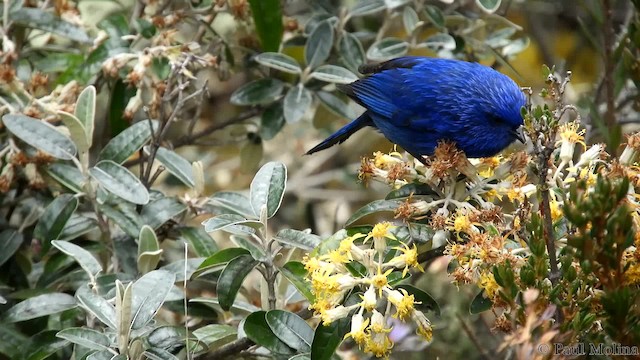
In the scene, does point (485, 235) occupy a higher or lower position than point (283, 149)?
higher

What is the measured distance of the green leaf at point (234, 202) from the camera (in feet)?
10.0

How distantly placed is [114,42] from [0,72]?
21.0 inches

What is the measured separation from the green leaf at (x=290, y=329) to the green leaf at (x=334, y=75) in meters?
1.33

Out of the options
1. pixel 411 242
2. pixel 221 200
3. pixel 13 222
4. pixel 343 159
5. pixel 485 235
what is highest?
pixel 485 235

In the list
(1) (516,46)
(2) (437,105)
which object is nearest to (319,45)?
(2) (437,105)

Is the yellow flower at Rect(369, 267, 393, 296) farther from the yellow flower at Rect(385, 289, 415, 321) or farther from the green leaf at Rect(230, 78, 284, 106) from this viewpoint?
the green leaf at Rect(230, 78, 284, 106)

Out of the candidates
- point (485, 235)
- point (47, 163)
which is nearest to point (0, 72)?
point (47, 163)

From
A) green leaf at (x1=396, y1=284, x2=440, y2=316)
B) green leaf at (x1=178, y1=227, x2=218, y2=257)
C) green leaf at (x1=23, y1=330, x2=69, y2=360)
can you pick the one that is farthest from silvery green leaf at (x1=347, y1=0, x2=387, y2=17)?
green leaf at (x1=23, y1=330, x2=69, y2=360)

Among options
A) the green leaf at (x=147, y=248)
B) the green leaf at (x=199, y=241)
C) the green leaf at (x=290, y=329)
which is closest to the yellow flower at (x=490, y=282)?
the green leaf at (x=290, y=329)

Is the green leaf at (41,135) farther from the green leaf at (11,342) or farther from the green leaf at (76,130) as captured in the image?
the green leaf at (11,342)

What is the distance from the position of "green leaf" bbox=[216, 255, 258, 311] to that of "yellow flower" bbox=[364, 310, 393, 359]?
554 millimetres

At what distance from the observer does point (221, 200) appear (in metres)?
3.17

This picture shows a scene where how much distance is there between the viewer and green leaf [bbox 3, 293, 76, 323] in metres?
2.90

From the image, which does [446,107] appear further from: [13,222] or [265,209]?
[13,222]
